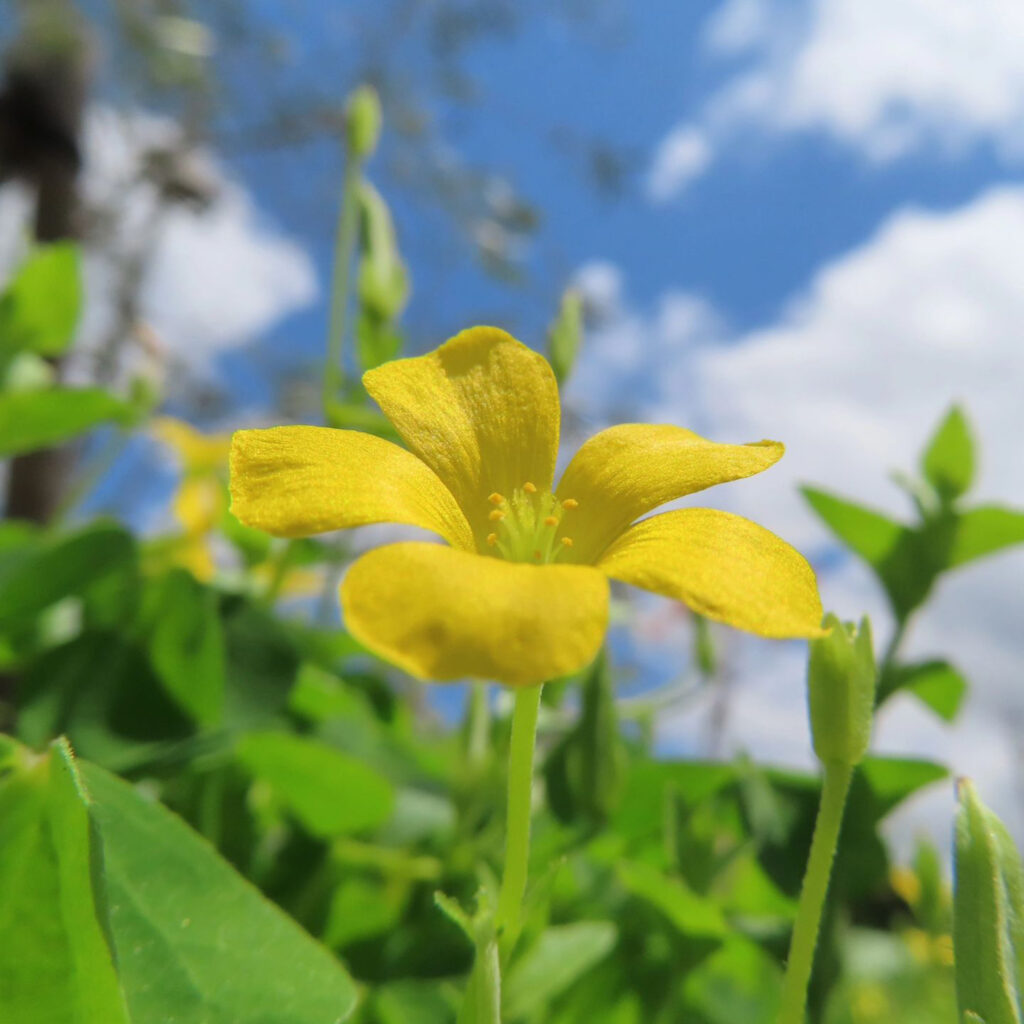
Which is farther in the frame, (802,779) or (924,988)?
(924,988)

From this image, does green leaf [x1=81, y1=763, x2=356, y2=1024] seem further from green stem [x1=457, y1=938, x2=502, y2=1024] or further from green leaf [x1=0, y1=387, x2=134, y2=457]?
green leaf [x1=0, y1=387, x2=134, y2=457]

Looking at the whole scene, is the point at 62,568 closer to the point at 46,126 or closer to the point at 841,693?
the point at 841,693

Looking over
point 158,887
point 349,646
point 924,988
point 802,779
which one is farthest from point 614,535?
point 924,988

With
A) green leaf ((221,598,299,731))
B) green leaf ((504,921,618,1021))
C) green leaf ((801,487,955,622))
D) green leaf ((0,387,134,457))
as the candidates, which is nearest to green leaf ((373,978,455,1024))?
green leaf ((504,921,618,1021))

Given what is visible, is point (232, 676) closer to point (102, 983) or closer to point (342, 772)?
point (342, 772)

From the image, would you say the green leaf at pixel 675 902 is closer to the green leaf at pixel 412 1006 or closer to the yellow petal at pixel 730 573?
the green leaf at pixel 412 1006

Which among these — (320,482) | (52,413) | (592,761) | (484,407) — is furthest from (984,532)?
(52,413)
